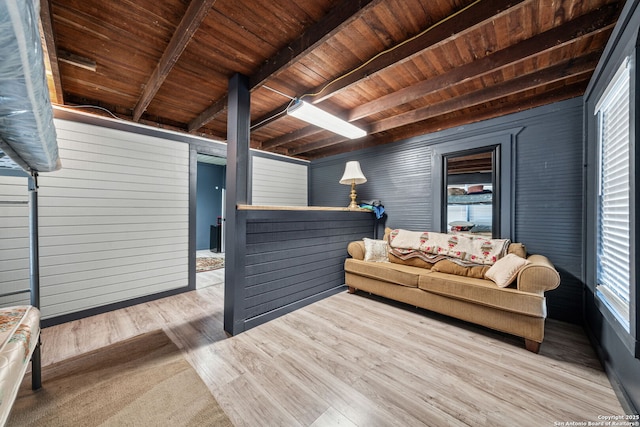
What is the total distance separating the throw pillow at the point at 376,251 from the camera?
3334 millimetres

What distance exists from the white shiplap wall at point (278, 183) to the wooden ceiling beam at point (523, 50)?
103 inches

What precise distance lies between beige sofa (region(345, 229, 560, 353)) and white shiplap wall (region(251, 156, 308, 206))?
79.2 inches

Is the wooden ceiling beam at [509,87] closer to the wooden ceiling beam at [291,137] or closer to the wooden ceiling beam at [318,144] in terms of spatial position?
the wooden ceiling beam at [318,144]

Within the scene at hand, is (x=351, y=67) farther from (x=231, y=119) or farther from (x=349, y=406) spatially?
Answer: (x=349, y=406)

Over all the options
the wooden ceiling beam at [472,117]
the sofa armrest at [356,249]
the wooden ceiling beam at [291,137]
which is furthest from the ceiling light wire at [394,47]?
the sofa armrest at [356,249]

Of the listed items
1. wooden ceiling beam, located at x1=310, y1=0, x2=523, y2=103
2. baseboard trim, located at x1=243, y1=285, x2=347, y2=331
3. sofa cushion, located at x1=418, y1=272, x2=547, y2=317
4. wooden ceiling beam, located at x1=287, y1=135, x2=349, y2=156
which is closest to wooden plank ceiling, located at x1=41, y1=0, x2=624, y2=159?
wooden ceiling beam, located at x1=310, y1=0, x2=523, y2=103

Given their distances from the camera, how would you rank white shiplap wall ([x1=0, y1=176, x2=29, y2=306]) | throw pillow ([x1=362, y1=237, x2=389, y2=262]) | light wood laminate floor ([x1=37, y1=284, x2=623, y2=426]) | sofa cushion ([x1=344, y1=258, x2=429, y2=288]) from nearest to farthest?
light wood laminate floor ([x1=37, y1=284, x2=623, y2=426])
white shiplap wall ([x1=0, y1=176, x2=29, y2=306])
sofa cushion ([x1=344, y1=258, x2=429, y2=288])
throw pillow ([x1=362, y1=237, x2=389, y2=262])

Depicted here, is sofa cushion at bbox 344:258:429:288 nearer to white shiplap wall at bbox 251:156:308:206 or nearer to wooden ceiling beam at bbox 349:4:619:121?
wooden ceiling beam at bbox 349:4:619:121

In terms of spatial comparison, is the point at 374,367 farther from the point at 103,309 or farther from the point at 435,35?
the point at 103,309

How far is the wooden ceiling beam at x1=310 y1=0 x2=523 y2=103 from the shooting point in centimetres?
148

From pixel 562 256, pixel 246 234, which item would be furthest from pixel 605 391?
pixel 246 234

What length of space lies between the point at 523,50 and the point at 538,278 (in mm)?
1825

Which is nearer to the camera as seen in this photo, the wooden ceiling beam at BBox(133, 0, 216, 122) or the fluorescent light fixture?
the wooden ceiling beam at BBox(133, 0, 216, 122)

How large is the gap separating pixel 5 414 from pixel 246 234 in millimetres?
1609
